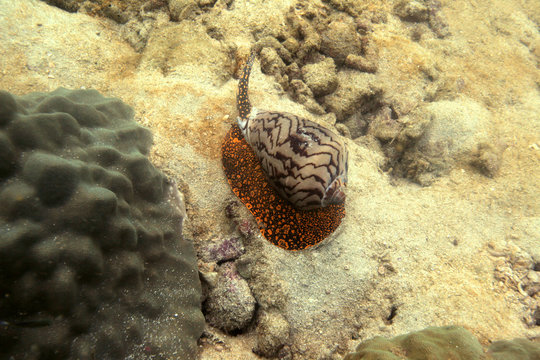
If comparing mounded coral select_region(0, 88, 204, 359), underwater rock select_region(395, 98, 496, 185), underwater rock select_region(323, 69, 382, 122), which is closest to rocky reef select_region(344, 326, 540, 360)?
mounded coral select_region(0, 88, 204, 359)

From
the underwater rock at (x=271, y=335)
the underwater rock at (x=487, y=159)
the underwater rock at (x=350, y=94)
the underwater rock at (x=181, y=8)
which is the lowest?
the underwater rock at (x=271, y=335)

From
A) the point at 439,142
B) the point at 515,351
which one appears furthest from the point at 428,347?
the point at 439,142

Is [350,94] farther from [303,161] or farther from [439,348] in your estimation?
[439,348]

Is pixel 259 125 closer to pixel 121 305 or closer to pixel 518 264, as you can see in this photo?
pixel 121 305

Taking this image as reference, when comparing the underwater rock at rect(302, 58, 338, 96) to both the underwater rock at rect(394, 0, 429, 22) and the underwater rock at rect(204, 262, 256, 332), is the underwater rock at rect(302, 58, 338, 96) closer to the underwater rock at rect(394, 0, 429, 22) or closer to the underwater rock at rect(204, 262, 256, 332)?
the underwater rock at rect(394, 0, 429, 22)

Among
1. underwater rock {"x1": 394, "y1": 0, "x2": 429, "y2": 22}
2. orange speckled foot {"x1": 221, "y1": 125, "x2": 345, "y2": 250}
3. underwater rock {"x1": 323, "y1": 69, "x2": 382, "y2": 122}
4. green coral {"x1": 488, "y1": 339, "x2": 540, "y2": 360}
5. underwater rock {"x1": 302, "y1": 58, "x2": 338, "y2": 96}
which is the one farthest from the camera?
underwater rock {"x1": 394, "y1": 0, "x2": 429, "y2": 22}

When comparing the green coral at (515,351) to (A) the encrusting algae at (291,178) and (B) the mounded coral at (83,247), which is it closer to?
(A) the encrusting algae at (291,178)

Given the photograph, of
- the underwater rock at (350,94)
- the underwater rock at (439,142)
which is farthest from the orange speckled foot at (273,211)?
the underwater rock at (439,142)
